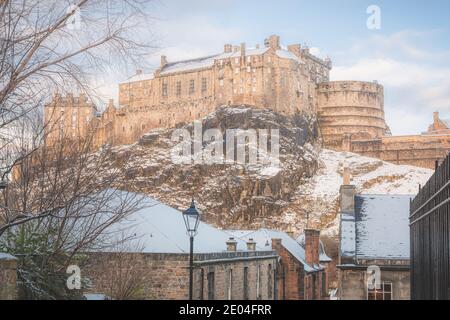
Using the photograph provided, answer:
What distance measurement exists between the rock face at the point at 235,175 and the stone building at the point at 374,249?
161 ft

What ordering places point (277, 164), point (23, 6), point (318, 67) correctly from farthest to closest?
point (318, 67)
point (277, 164)
point (23, 6)

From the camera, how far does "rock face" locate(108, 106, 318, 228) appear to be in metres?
74.1

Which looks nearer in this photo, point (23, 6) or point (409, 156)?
point (23, 6)

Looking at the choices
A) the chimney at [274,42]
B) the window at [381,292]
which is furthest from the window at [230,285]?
the chimney at [274,42]

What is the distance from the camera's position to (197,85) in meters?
87.4

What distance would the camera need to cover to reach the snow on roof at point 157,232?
17.0 meters

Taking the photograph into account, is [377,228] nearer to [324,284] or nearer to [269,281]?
[269,281]

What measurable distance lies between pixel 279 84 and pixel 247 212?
64.8 feet

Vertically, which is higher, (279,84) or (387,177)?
(279,84)

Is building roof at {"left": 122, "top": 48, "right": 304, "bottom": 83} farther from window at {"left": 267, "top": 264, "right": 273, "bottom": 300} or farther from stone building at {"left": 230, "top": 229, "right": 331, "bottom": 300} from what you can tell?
window at {"left": 267, "top": 264, "right": 273, "bottom": 300}

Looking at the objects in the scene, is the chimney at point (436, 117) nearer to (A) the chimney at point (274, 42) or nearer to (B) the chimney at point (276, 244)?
(A) the chimney at point (274, 42)

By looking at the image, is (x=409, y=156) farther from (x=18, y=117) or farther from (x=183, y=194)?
(x=18, y=117)
